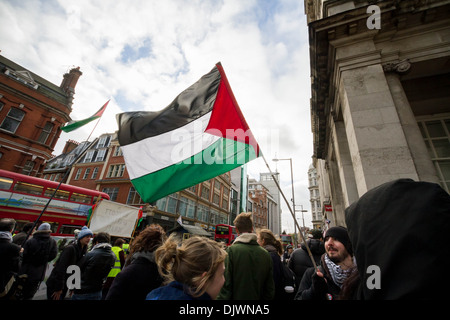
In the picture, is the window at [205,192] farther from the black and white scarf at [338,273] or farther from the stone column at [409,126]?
the black and white scarf at [338,273]

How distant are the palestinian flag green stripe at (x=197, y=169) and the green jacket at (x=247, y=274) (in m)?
1.48

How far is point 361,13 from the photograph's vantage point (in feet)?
17.4

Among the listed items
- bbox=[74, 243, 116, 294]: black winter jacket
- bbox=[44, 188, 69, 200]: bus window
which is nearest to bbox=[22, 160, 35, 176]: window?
bbox=[44, 188, 69, 200]: bus window

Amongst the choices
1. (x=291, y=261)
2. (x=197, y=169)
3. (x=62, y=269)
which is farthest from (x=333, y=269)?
(x=62, y=269)

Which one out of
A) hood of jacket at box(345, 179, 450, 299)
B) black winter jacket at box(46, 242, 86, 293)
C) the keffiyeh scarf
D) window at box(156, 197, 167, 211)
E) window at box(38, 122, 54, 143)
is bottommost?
black winter jacket at box(46, 242, 86, 293)

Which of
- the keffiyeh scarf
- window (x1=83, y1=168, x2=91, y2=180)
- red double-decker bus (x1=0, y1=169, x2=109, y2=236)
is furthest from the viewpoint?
window (x1=83, y1=168, x2=91, y2=180)

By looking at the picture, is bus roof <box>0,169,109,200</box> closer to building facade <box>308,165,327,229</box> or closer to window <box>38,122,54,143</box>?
window <box>38,122,54,143</box>

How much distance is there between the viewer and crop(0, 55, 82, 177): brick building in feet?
60.6

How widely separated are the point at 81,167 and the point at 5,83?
584 inches

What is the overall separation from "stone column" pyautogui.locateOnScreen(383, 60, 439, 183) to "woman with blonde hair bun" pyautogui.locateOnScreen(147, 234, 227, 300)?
17.1 feet

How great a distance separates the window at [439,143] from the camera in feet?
17.7

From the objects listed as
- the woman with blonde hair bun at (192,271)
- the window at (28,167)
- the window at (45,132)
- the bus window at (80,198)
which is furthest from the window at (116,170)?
the woman with blonde hair bun at (192,271)
